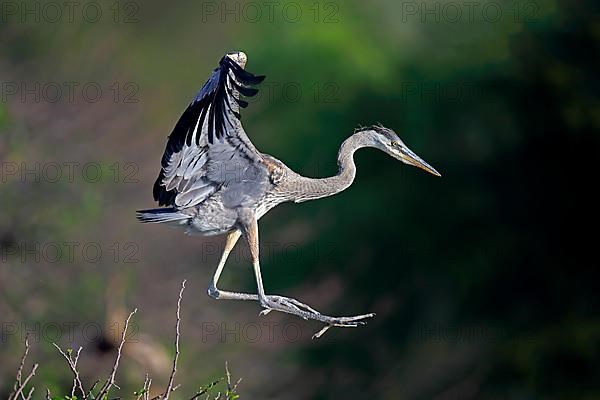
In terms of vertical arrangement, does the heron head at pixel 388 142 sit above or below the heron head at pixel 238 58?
below

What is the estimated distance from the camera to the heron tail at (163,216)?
222 inches

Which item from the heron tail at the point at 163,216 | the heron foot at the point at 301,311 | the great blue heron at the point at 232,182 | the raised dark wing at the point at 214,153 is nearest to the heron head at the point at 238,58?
the great blue heron at the point at 232,182

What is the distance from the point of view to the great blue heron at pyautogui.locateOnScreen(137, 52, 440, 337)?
5.61 meters

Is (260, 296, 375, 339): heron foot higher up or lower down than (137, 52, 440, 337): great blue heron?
lower down

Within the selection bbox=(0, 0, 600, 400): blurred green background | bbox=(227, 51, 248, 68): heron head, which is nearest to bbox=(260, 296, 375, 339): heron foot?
bbox=(227, 51, 248, 68): heron head

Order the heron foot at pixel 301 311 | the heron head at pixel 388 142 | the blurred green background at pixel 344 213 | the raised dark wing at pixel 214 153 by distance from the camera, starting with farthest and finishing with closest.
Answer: the blurred green background at pixel 344 213 < the heron head at pixel 388 142 < the heron foot at pixel 301 311 < the raised dark wing at pixel 214 153

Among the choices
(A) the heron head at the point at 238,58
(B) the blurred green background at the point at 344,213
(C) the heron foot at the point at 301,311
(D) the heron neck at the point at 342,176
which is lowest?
(B) the blurred green background at the point at 344,213

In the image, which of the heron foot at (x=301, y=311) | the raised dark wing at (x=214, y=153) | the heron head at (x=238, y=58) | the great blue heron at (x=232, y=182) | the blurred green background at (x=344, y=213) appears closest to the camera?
the raised dark wing at (x=214, y=153)

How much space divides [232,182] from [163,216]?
0.33 metres

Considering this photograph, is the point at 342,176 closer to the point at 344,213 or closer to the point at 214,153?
the point at 214,153

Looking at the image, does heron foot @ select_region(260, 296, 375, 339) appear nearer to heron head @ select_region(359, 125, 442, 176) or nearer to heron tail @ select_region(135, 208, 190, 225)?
heron tail @ select_region(135, 208, 190, 225)

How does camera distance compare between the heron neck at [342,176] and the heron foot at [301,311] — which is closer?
the heron foot at [301,311]

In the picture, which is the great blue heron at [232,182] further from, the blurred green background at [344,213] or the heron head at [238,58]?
the blurred green background at [344,213]

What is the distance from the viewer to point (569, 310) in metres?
14.4
